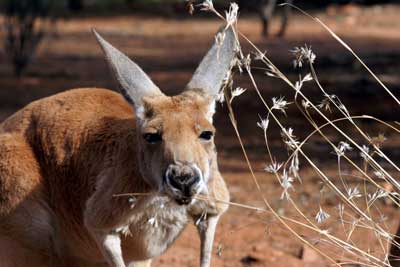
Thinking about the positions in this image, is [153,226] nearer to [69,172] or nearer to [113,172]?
[113,172]

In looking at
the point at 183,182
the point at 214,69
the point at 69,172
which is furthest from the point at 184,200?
the point at 69,172

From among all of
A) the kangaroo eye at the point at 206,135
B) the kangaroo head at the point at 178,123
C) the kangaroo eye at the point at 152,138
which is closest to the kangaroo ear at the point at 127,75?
the kangaroo head at the point at 178,123

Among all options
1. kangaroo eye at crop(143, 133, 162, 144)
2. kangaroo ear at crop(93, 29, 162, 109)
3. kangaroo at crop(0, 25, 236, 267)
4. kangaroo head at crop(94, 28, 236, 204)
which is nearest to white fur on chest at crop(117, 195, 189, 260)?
kangaroo at crop(0, 25, 236, 267)

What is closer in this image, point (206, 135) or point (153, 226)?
point (206, 135)

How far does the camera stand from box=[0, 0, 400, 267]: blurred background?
695 centimetres

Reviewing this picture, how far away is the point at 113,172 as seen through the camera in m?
4.91

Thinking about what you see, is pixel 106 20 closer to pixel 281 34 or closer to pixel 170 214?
pixel 281 34

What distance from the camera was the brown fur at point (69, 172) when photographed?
189 inches

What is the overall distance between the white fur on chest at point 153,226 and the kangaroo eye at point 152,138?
0.83 ft

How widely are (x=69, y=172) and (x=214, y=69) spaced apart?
3.29 feet

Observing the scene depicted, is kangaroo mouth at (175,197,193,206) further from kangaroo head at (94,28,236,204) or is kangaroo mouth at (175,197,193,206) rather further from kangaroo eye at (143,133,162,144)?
kangaroo eye at (143,133,162,144)

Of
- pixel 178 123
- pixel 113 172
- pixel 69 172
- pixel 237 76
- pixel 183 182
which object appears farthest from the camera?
pixel 237 76

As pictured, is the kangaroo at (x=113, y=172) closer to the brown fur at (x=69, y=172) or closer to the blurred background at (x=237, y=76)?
the brown fur at (x=69, y=172)

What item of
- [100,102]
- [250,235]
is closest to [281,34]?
[250,235]
